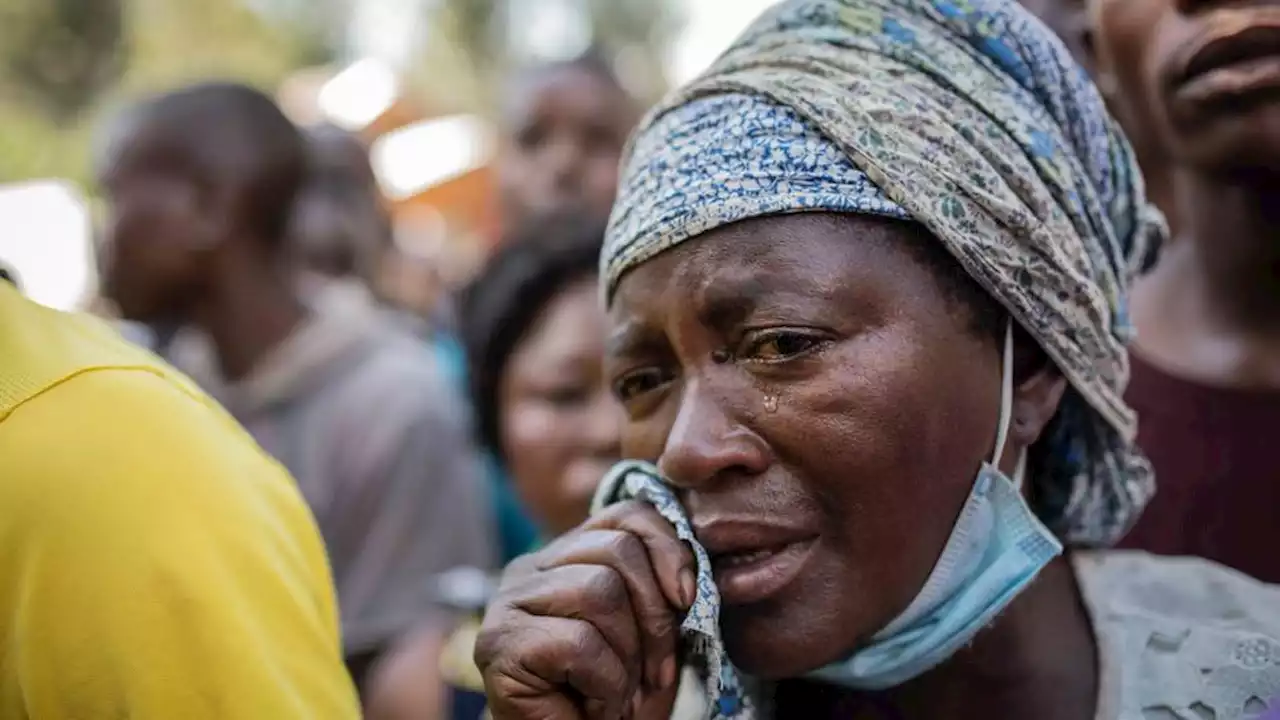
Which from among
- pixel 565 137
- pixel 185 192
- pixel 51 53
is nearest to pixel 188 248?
pixel 185 192

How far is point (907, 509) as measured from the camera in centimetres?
186

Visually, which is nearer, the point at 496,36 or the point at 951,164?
the point at 951,164

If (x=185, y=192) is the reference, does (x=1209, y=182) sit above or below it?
above

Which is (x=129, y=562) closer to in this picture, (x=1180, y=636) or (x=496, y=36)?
(x=1180, y=636)

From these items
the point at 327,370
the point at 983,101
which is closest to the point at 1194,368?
the point at 983,101

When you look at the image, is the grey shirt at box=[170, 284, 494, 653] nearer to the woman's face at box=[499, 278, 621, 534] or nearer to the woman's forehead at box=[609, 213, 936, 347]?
the woman's face at box=[499, 278, 621, 534]

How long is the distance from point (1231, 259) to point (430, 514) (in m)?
2.55

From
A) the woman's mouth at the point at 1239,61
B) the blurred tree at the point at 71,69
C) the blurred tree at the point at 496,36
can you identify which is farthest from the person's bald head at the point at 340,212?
the blurred tree at the point at 496,36

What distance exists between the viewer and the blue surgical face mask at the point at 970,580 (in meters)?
1.91

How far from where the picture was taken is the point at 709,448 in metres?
1.83

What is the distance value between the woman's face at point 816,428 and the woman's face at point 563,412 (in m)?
1.58

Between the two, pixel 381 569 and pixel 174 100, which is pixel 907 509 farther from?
pixel 174 100

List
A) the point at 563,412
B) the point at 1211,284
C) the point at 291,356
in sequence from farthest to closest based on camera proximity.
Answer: the point at 291,356, the point at 563,412, the point at 1211,284

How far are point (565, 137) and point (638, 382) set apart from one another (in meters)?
4.04
